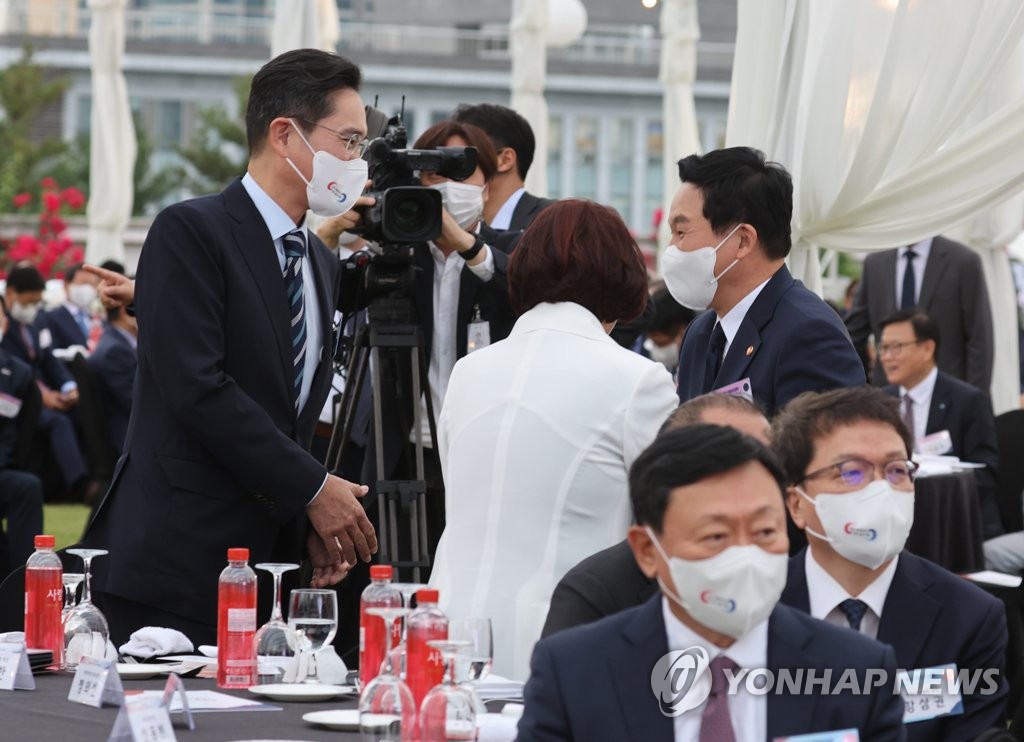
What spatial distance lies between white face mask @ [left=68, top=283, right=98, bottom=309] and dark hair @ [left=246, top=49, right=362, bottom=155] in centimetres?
1008

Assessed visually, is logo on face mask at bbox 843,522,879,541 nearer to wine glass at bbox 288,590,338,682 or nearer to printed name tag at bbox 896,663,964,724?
printed name tag at bbox 896,663,964,724

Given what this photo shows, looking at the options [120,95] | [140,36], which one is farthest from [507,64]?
[120,95]

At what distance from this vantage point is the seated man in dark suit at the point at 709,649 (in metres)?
2.19

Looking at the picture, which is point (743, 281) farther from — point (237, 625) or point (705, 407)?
point (237, 625)

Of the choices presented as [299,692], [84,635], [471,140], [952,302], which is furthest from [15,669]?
[952,302]

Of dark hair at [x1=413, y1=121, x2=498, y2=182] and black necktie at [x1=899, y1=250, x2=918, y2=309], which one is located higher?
dark hair at [x1=413, y1=121, x2=498, y2=182]

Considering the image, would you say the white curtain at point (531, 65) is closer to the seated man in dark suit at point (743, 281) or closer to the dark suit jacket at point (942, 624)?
the seated man in dark suit at point (743, 281)

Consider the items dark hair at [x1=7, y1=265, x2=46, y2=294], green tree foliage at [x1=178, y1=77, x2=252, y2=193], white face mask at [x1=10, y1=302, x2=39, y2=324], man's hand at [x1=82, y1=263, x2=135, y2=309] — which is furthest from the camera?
green tree foliage at [x1=178, y1=77, x2=252, y2=193]

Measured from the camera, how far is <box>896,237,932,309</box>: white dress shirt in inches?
326

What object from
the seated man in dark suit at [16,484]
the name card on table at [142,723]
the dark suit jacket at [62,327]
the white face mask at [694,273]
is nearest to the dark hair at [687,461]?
the name card on table at [142,723]

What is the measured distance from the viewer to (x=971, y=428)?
7008 millimetres

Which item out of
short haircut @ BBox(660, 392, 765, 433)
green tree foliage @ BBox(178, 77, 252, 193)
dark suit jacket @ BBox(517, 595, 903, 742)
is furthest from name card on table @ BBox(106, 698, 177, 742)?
green tree foliage @ BBox(178, 77, 252, 193)

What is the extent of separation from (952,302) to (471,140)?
12.7 ft

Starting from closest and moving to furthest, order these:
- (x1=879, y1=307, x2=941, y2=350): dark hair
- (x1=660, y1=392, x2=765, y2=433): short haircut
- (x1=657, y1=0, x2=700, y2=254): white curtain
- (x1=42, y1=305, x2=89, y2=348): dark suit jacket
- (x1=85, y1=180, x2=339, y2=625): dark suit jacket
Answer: (x1=660, y1=392, x2=765, y2=433): short haircut
(x1=85, y1=180, x2=339, y2=625): dark suit jacket
(x1=879, y1=307, x2=941, y2=350): dark hair
(x1=42, y1=305, x2=89, y2=348): dark suit jacket
(x1=657, y1=0, x2=700, y2=254): white curtain
